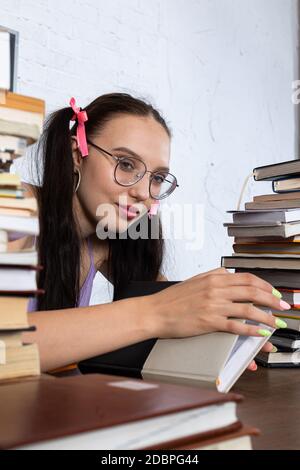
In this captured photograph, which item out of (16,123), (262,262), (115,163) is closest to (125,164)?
(115,163)

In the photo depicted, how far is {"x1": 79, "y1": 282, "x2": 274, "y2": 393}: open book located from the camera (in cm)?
75

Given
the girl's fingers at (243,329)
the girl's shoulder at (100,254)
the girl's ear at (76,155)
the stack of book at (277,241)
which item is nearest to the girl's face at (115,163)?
the girl's ear at (76,155)

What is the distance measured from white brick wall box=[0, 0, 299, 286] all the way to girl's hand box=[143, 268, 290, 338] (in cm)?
157

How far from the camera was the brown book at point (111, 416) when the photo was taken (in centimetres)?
35

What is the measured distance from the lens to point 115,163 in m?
1.57

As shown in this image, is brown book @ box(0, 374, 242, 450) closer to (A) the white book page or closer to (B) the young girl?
(A) the white book page

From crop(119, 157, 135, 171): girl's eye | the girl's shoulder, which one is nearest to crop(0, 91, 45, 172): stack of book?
crop(119, 157, 135, 171): girl's eye

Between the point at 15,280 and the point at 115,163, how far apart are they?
1.04m

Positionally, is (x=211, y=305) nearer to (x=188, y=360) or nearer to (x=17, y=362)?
(x=188, y=360)

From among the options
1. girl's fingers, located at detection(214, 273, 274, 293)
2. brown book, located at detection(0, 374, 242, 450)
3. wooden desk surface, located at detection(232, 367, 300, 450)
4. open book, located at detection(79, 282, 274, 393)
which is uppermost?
girl's fingers, located at detection(214, 273, 274, 293)

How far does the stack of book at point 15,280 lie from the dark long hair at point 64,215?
797mm

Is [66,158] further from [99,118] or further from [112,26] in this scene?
[112,26]

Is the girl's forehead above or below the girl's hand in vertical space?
above
